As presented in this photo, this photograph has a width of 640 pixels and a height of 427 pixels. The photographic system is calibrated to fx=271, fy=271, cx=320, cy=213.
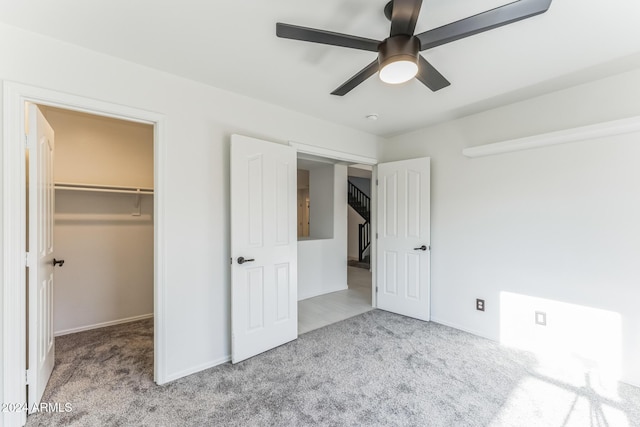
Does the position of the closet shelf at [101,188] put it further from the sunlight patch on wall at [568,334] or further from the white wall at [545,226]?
the sunlight patch on wall at [568,334]

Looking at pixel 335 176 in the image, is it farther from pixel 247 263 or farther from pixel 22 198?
pixel 22 198

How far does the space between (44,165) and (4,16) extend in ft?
3.11

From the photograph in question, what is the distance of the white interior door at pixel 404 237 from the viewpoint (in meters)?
3.45

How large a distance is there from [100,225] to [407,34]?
12.3 feet

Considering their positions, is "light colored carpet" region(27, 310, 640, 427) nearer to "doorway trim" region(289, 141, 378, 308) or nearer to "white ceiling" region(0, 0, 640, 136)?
"doorway trim" region(289, 141, 378, 308)

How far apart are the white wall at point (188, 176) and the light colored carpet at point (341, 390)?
12.6 inches

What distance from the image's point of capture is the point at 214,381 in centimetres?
221

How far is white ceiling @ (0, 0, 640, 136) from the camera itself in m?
1.52

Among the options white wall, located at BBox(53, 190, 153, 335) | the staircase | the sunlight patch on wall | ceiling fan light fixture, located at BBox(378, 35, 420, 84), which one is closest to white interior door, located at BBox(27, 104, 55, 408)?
white wall, located at BBox(53, 190, 153, 335)

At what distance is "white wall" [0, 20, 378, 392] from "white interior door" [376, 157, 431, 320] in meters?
1.96

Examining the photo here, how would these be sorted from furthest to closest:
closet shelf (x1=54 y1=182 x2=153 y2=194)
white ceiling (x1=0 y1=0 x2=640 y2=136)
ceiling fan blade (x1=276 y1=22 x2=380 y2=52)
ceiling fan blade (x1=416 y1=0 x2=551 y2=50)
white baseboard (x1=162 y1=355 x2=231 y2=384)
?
closet shelf (x1=54 y1=182 x2=153 y2=194) < white baseboard (x1=162 y1=355 x2=231 y2=384) < white ceiling (x1=0 y1=0 x2=640 y2=136) < ceiling fan blade (x1=276 y1=22 x2=380 y2=52) < ceiling fan blade (x1=416 y1=0 x2=551 y2=50)

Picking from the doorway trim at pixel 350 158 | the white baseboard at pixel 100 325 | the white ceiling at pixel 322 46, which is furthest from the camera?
the doorway trim at pixel 350 158

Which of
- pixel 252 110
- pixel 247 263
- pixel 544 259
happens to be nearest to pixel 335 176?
pixel 252 110

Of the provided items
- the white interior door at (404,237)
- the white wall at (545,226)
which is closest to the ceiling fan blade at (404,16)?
the white wall at (545,226)
